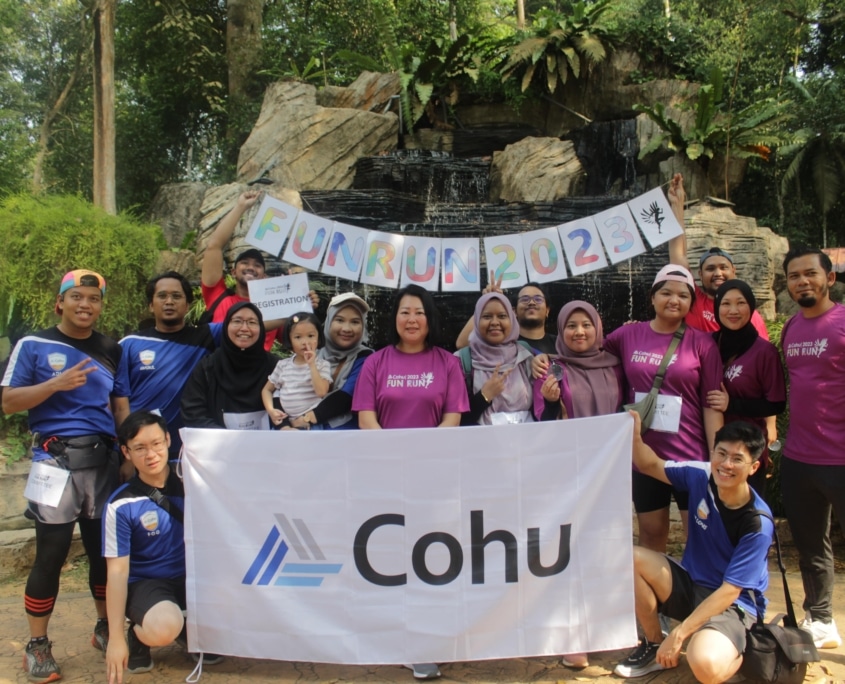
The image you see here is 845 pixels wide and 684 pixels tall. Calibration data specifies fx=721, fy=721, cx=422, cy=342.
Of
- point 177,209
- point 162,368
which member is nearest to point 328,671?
point 162,368

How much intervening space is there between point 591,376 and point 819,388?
3.37 feet

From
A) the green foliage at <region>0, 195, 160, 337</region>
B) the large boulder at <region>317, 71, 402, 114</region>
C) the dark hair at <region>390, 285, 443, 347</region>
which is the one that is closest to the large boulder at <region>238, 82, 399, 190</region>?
the large boulder at <region>317, 71, 402, 114</region>

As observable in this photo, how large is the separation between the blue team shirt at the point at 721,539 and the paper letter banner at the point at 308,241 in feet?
8.34

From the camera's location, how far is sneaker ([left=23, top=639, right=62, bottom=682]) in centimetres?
329

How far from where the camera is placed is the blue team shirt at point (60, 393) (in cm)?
340

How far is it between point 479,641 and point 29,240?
5990 millimetres

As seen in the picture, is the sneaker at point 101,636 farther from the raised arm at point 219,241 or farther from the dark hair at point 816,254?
the dark hair at point 816,254

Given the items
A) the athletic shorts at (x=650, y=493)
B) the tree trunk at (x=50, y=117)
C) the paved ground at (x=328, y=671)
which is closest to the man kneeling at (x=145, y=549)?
the paved ground at (x=328, y=671)

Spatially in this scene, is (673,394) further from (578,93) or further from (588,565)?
(578,93)

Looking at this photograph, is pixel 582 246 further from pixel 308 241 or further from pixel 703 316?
pixel 308 241

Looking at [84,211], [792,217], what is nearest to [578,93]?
[792,217]

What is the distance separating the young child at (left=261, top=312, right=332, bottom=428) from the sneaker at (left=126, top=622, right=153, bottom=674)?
1.18m

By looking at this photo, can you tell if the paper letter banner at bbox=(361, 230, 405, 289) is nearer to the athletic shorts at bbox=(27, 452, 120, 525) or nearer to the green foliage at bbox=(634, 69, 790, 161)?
the athletic shorts at bbox=(27, 452, 120, 525)

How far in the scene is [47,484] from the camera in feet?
10.8
